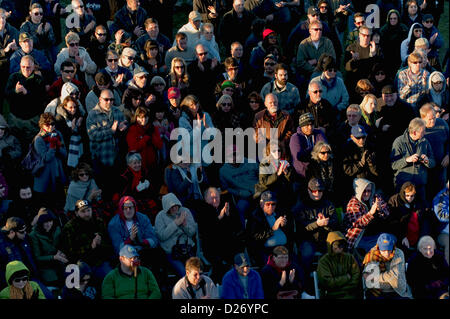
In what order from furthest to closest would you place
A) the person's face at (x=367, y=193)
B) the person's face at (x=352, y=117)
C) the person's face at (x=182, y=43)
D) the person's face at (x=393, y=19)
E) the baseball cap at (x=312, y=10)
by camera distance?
the person's face at (x=393, y=19), the baseball cap at (x=312, y=10), the person's face at (x=182, y=43), the person's face at (x=352, y=117), the person's face at (x=367, y=193)

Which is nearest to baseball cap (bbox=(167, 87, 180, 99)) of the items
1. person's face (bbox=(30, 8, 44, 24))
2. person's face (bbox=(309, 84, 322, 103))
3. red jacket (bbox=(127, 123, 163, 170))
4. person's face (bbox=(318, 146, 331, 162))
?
red jacket (bbox=(127, 123, 163, 170))

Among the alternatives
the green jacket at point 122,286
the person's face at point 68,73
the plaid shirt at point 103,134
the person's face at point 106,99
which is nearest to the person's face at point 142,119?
the plaid shirt at point 103,134

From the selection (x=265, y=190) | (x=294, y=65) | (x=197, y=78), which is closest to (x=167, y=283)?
(x=265, y=190)

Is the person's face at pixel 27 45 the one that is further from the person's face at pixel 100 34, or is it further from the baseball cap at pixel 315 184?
the baseball cap at pixel 315 184

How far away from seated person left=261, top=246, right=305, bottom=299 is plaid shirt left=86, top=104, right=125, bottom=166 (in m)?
2.99

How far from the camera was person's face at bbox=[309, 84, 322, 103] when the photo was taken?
1973 centimetres

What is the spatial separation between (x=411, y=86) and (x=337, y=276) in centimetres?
439

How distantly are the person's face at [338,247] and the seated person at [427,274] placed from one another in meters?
1.06

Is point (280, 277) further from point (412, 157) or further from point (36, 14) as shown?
point (36, 14)

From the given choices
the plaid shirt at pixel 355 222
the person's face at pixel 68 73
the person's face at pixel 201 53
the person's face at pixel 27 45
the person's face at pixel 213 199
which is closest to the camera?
the person's face at pixel 213 199

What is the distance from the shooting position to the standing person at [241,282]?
17297 millimetres

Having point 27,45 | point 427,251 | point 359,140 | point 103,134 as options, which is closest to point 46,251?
point 103,134

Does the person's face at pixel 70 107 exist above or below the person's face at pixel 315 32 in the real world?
below

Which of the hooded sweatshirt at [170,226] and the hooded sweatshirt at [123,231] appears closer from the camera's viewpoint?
the hooded sweatshirt at [123,231]
